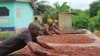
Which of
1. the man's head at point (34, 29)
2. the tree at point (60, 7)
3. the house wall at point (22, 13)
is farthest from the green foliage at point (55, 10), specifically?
the man's head at point (34, 29)

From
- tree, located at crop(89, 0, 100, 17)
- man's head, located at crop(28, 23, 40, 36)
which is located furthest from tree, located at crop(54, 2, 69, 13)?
man's head, located at crop(28, 23, 40, 36)

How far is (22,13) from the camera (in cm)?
3153

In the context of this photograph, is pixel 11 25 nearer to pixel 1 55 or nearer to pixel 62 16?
pixel 62 16

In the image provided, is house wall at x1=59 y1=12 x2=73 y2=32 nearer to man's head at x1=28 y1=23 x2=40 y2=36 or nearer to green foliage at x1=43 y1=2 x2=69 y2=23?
green foliage at x1=43 y1=2 x2=69 y2=23

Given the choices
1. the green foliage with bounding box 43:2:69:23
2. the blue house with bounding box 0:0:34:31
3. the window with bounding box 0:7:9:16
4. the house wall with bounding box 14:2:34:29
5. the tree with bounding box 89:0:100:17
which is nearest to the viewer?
the blue house with bounding box 0:0:34:31

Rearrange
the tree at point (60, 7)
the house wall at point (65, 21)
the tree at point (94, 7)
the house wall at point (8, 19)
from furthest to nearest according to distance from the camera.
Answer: the tree at point (94, 7) → the tree at point (60, 7) → the house wall at point (65, 21) → the house wall at point (8, 19)

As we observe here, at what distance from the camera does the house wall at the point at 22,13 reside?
3015 centimetres

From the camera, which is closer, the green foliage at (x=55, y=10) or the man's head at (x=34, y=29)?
the man's head at (x=34, y=29)

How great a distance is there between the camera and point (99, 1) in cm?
4709

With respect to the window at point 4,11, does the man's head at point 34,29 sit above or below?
above

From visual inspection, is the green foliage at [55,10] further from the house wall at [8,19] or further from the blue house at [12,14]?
the house wall at [8,19]

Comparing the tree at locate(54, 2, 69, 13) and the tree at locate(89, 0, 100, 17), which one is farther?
the tree at locate(89, 0, 100, 17)

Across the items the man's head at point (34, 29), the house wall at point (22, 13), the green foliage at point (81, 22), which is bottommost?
the green foliage at point (81, 22)

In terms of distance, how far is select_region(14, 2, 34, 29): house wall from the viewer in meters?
30.1
